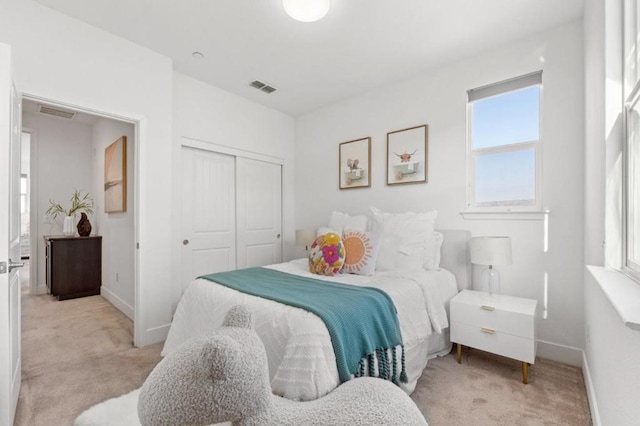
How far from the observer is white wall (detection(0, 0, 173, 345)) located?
2.17 meters

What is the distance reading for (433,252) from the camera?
8.99 feet

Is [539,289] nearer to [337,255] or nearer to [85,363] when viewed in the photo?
[337,255]

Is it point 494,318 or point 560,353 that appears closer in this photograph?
point 494,318

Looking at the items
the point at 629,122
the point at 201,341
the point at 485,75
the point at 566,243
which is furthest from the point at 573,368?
the point at 201,341

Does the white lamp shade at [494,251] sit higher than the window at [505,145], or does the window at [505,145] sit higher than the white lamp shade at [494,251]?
the window at [505,145]

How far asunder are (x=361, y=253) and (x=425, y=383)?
1058 millimetres

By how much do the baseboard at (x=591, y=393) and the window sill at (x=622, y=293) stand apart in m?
0.76

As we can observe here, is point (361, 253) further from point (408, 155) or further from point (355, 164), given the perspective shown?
point (355, 164)

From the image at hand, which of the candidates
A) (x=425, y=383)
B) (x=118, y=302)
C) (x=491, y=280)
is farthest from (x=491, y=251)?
(x=118, y=302)

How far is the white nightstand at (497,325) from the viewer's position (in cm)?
204

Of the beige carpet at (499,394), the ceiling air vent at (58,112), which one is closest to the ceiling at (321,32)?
the ceiling air vent at (58,112)

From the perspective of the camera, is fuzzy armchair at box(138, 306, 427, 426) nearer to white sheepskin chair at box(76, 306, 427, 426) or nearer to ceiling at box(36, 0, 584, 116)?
white sheepskin chair at box(76, 306, 427, 426)

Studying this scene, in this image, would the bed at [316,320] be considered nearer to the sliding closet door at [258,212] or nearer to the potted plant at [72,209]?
the sliding closet door at [258,212]

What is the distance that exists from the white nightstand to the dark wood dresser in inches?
188
